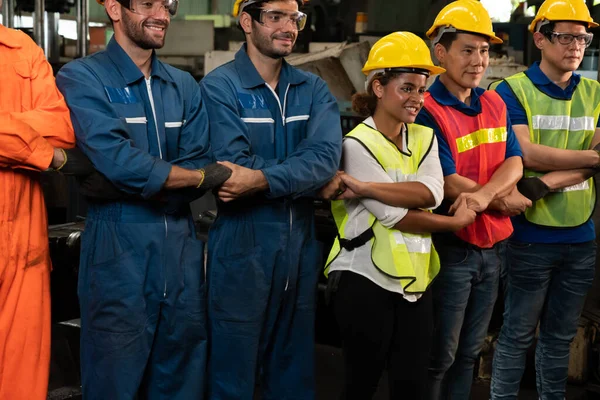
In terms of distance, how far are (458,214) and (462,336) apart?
505mm

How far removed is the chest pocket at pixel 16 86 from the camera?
258 cm

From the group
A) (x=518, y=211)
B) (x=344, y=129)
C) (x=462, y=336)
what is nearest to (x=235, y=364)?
(x=462, y=336)

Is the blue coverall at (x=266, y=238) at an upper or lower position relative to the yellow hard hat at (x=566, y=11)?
lower

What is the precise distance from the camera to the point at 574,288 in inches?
137

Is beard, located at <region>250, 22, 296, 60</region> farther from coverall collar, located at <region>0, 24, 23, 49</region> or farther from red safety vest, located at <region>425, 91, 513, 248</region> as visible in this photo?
coverall collar, located at <region>0, 24, 23, 49</region>

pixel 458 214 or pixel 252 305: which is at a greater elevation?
pixel 458 214

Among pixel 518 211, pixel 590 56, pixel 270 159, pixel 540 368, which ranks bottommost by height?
pixel 540 368

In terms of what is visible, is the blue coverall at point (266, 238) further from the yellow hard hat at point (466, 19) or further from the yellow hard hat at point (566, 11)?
the yellow hard hat at point (566, 11)

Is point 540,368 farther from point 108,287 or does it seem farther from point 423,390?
point 108,287

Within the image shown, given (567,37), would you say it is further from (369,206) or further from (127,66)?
(127,66)

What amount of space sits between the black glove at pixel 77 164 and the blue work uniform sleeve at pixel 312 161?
1.80ft

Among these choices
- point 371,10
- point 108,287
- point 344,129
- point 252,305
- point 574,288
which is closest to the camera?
point 108,287

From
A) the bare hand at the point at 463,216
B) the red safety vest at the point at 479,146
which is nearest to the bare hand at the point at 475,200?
the bare hand at the point at 463,216

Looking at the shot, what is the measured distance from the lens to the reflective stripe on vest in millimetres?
3455
